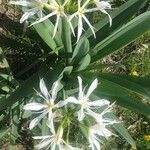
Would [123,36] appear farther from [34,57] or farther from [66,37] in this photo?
[34,57]

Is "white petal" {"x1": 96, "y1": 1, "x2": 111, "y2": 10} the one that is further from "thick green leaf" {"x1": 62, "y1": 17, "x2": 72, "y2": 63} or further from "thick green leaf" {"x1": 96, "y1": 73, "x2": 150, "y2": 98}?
"thick green leaf" {"x1": 96, "y1": 73, "x2": 150, "y2": 98}

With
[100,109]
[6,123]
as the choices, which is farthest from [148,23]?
[6,123]

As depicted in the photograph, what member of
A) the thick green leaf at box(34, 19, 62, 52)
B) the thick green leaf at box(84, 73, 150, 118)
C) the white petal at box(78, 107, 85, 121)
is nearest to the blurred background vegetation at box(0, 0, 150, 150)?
the thick green leaf at box(34, 19, 62, 52)

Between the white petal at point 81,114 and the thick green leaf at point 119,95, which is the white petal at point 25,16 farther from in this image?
the thick green leaf at point 119,95

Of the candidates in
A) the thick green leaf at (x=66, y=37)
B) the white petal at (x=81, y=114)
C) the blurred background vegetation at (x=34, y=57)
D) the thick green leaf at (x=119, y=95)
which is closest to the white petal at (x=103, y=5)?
the thick green leaf at (x=66, y=37)

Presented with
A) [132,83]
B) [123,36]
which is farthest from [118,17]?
[132,83]

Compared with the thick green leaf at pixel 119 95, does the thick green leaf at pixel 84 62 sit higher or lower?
higher
